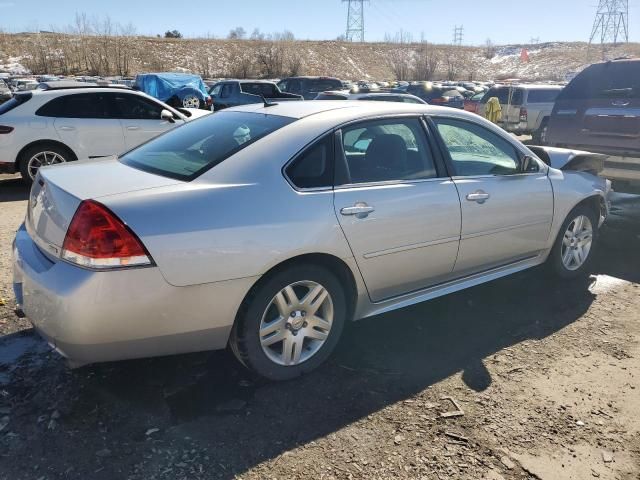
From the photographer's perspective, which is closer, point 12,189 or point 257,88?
point 12,189

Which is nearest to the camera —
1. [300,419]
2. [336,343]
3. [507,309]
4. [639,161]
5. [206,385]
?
[300,419]

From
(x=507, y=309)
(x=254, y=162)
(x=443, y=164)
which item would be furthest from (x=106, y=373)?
(x=507, y=309)

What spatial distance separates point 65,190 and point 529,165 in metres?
3.28

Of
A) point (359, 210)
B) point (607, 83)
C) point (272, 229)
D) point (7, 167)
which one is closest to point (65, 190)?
point (272, 229)

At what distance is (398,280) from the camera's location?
3539mm

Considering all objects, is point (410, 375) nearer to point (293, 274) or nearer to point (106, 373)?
point (293, 274)

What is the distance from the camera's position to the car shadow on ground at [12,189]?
8.01m

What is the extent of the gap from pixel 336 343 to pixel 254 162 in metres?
1.21

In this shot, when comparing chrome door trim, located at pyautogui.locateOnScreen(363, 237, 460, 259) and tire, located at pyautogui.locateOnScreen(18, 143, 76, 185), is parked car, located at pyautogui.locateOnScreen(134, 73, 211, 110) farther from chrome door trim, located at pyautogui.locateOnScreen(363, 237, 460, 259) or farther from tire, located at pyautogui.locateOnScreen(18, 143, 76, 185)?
chrome door trim, located at pyautogui.locateOnScreen(363, 237, 460, 259)

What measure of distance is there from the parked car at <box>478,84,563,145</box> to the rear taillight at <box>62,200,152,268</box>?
15.3 m

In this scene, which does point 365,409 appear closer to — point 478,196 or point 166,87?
point 478,196

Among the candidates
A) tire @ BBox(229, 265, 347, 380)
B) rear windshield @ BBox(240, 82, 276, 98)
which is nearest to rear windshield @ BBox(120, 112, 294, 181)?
tire @ BBox(229, 265, 347, 380)

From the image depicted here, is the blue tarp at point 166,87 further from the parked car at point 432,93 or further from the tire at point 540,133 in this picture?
Result: the tire at point 540,133

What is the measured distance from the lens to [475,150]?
4.08 metres
